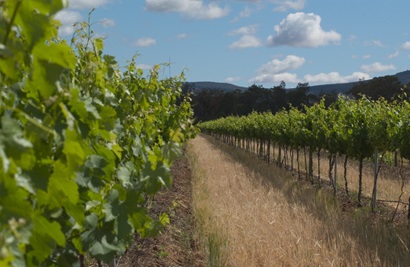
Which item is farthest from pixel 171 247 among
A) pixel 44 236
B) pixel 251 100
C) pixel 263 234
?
pixel 251 100

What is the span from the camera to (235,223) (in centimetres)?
775

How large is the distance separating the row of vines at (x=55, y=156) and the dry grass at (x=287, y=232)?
2471mm

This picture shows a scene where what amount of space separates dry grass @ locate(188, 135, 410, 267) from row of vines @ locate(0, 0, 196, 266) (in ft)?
8.11

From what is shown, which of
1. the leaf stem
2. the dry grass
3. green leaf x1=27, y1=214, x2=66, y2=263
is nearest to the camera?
the leaf stem

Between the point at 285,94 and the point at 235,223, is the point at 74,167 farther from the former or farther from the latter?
the point at 285,94

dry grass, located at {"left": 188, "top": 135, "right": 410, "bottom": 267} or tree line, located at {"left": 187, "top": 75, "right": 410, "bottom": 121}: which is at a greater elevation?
tree line, located at {"left": 187, "top": 75, "right": 410, "bottom": 121}

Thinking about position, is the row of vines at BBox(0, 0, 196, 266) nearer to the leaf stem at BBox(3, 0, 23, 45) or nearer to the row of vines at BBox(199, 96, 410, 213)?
the leaf stem at BBox(3, 0, 23, 45)

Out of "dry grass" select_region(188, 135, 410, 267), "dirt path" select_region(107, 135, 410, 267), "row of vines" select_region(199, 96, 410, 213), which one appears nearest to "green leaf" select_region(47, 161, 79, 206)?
"dirt path" select_region(107, 135, 410, 267)

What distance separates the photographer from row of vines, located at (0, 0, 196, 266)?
4.55 ft

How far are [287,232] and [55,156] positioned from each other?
577cm

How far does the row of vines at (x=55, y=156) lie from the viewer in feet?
4.55

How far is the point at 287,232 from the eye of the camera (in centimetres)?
730

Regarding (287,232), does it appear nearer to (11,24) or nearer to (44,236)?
(44,236)

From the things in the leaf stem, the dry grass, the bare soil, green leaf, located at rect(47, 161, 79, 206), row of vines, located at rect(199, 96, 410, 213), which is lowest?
the dry grass
